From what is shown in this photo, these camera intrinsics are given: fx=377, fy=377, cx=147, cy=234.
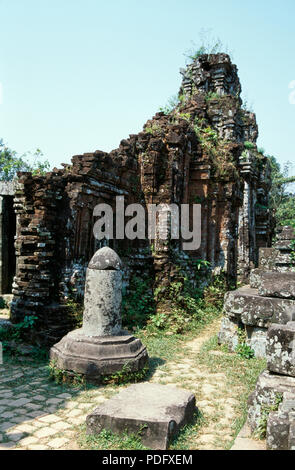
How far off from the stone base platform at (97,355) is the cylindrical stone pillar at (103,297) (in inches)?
7.0

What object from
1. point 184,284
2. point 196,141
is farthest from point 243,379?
point 196,141

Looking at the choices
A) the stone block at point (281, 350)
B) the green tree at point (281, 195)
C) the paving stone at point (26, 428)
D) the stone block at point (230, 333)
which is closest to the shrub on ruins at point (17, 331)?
the paving stone at point (26, 428)

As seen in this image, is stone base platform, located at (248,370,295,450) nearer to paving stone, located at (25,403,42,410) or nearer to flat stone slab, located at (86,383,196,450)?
flat stone slab, located at (86,383,196,450)

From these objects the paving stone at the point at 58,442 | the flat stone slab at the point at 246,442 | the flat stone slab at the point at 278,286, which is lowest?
the paving stone at the point at 58,442

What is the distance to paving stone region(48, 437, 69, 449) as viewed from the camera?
3834mm

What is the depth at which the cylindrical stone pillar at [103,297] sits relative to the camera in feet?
20.4

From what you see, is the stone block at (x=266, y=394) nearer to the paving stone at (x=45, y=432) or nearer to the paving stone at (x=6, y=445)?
the paving stone at (x=45, y=432)

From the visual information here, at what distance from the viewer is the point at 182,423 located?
4.14 meters

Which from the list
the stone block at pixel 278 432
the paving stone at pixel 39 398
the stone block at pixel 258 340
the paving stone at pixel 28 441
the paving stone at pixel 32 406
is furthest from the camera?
the stone block at pixel 258 340

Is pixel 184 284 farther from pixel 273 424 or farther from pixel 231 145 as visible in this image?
pixel 273 424

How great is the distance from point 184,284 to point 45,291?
13.8 ft

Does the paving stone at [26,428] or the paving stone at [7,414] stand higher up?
the paving stone at [26,428]

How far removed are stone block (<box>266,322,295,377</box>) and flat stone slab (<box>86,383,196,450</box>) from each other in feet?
3.69

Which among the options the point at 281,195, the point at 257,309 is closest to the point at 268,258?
the point at 257,309
